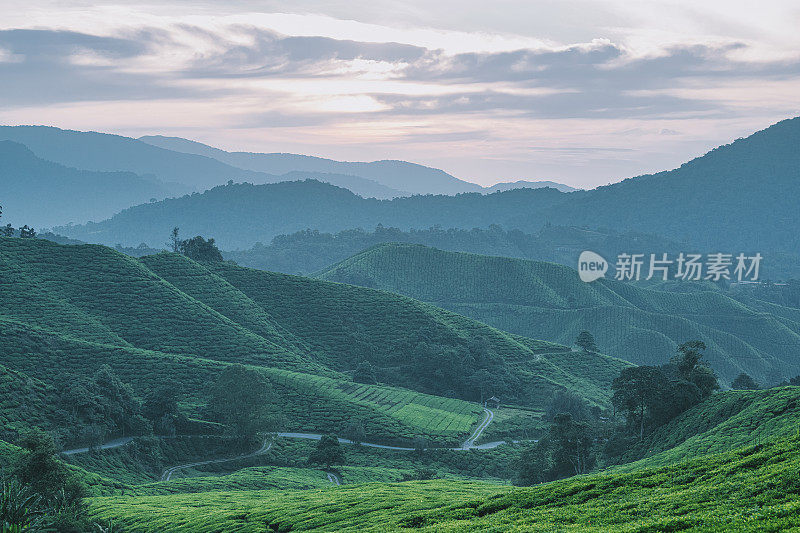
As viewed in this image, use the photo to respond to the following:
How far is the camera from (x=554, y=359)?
575 feet

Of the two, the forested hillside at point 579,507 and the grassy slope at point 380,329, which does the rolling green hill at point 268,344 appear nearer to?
the grassy slope at point 380,329

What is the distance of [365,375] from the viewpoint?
141000 millimetres

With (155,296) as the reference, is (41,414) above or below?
below

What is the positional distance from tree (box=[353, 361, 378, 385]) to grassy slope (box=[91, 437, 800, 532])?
82.7m

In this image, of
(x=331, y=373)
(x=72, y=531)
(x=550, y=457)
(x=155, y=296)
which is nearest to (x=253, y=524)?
(x=72, y=531)

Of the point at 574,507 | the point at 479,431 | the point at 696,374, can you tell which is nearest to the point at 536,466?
the point at 696,374

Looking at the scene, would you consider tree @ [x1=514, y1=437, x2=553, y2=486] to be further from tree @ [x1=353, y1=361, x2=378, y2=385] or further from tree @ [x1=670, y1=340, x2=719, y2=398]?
tree @ [x1=353, y1=361, x2=378, y2=385]

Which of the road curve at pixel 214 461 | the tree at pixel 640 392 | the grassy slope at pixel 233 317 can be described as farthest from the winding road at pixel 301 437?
the tree at pixel 640 392

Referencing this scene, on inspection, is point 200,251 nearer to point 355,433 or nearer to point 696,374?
point 355,433

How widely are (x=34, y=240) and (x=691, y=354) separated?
146m

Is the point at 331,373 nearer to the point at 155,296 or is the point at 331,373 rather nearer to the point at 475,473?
the point at 155,296

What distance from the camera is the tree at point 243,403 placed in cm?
9781

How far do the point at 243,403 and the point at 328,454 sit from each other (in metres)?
17.2

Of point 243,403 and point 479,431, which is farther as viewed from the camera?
point 479,431
